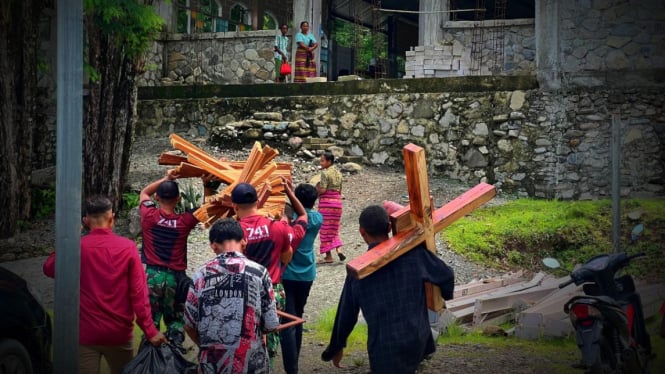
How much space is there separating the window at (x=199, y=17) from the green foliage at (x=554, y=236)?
12.2 meters

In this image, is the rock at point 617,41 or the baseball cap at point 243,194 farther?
the rock at point 617,41

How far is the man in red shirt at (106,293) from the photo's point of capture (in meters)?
4.53

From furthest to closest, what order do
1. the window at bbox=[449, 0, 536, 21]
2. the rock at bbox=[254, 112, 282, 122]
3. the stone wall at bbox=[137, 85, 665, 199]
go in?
the window at bbox=[449, 0, 536, 21] → the rock at bbox=[254, 112, 282, 122] → the stone wall at bbox=[137, 85, 665, 199]

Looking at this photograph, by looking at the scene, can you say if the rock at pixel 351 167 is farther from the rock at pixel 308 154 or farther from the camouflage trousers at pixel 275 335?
the camouflage trousers at pixel 275 335

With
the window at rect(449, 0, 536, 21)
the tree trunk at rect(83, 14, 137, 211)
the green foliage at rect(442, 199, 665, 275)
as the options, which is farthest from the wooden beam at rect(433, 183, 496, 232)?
the window at rect(449, 0, 536, 21)

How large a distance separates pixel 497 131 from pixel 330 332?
25.0 feet

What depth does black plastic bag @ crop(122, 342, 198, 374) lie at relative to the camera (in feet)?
14.3

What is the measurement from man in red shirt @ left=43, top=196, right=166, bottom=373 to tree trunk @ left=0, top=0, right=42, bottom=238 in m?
7.62

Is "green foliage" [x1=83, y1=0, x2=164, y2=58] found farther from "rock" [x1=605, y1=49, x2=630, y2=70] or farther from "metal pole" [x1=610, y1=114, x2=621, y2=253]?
"rock" [x1=605, y1=49, x2=630, y2=70]

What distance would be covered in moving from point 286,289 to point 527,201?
322 inches

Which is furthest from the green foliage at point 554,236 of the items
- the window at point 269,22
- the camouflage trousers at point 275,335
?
the window at point 269,22

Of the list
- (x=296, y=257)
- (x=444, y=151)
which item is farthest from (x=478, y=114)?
(x=296, y=257)

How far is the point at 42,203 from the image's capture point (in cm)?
1285

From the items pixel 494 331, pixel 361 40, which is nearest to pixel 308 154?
pixel 494 331
